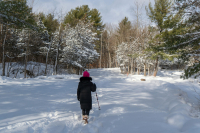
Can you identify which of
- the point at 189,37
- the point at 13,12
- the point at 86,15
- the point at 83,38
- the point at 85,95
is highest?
the point at 86,15

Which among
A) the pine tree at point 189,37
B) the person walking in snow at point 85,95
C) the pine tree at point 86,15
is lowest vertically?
the person walking in snow at point 85,95

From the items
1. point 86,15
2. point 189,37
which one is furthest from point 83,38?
point 189,37

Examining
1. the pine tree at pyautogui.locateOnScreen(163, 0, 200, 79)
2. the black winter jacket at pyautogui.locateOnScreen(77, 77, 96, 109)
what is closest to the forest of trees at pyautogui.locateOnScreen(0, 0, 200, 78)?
the pine tree at pyautogui.locateOnScreen(163, 0, 200, 79)

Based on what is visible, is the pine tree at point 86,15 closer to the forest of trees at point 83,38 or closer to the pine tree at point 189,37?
the forest of trees at point 83,38

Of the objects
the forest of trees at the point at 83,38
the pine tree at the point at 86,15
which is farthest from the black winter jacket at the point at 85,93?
the pine tree at the point at 86,15

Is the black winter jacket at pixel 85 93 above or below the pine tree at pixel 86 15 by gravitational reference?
below

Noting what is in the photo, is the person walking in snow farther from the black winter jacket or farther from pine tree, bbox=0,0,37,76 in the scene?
pine tree, bbox=0,0,37,76

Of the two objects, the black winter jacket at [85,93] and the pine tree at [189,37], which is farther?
the pine tree at [189,37]

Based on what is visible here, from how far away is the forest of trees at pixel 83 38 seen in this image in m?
7.41

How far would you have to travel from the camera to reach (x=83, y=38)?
72.5ft

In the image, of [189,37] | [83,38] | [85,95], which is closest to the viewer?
[85,95]

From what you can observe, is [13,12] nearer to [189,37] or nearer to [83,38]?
[189,37]

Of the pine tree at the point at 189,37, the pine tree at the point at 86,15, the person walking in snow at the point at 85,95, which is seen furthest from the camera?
the pine tree at the point at 86,15

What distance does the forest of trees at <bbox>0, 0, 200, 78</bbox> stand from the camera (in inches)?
292
